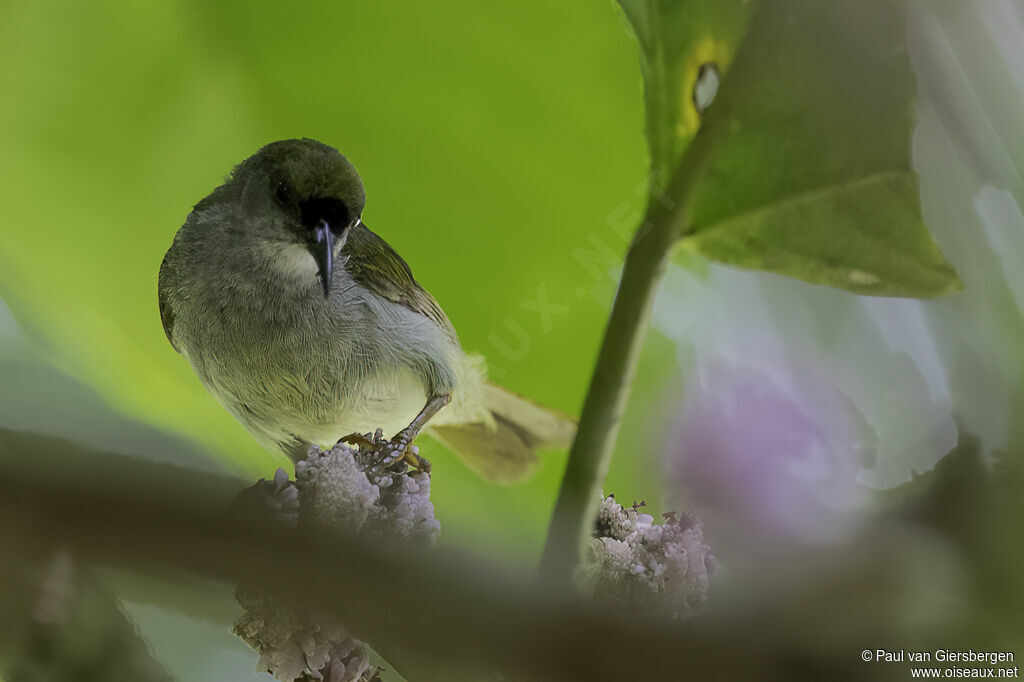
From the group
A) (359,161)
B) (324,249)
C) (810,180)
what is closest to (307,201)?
(324,249)

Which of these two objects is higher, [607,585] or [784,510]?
[784,510]

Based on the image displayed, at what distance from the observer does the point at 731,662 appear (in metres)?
0.23

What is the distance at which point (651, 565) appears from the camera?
0.34 m

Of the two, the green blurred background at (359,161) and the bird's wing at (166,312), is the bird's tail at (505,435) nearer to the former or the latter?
the green blurred background at (359,161)

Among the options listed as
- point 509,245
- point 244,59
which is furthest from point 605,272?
point 244,59

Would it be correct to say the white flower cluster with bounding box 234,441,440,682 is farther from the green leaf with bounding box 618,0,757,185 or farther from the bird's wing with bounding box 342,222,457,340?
the green leaf with bounding box 618,0,757,185

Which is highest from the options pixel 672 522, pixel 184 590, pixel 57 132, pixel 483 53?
pixel 483 53

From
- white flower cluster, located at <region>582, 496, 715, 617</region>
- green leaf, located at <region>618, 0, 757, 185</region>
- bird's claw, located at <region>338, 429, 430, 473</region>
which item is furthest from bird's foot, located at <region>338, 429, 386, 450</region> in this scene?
green leaf, located at <region>618, 0, 757, 185</region>

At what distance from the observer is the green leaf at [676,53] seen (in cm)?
45

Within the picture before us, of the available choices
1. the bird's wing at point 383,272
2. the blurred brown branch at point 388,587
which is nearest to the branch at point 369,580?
the blurred brown branch at point 388,587

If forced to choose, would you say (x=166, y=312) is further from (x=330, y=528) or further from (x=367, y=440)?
(x=330, y=528)

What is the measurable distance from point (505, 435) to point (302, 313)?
167 millimetres

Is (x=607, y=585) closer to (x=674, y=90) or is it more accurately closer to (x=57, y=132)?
(x=674, y=90)

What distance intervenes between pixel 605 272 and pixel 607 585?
25 cm
